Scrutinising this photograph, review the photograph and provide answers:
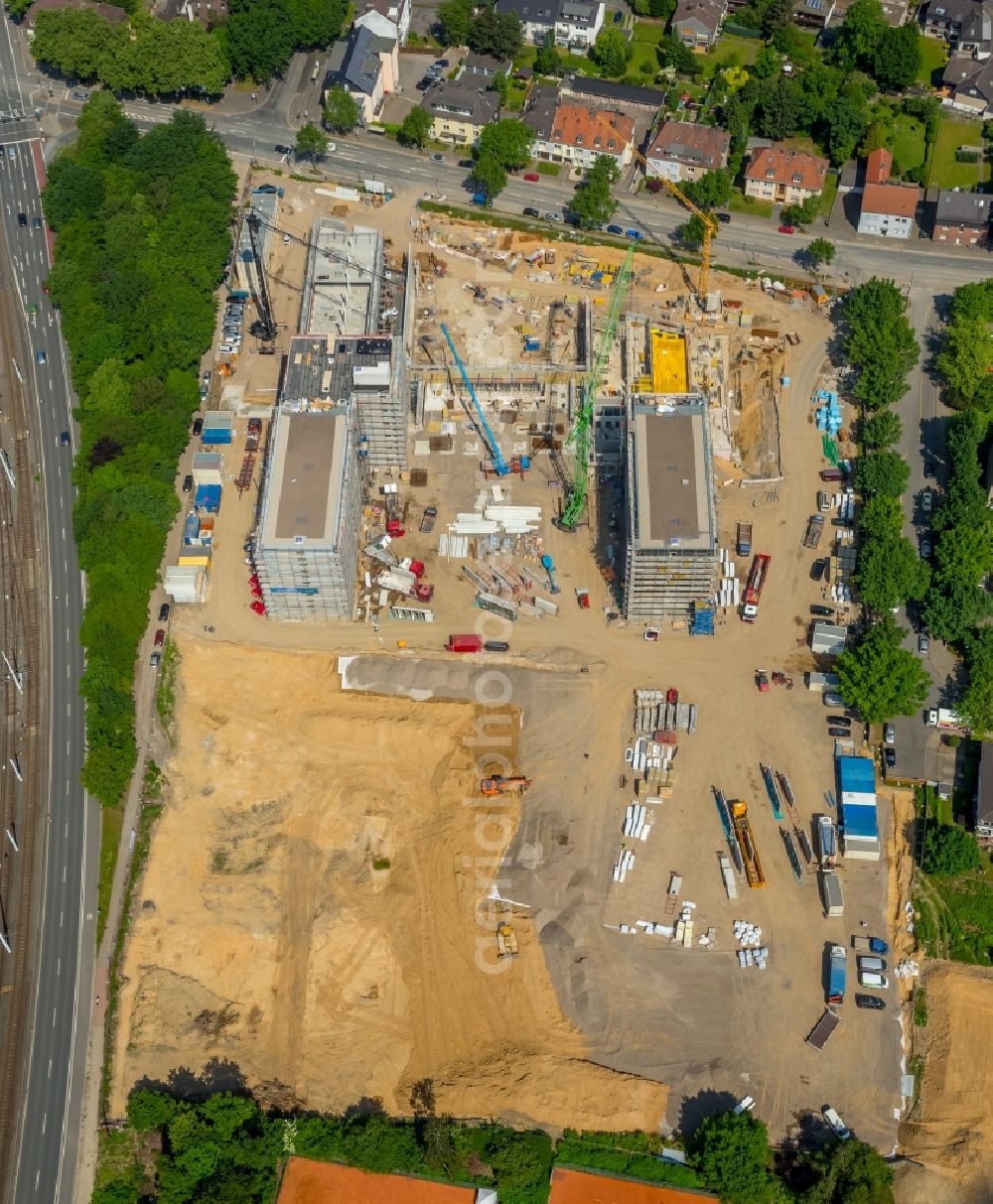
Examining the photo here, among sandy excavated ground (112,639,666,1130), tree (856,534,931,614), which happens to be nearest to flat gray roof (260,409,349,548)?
sandy excavated ground (112,639,666,1130)

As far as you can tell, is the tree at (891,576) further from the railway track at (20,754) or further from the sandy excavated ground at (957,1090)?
the railway track at (20,754)

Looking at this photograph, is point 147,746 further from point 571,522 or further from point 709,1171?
point 709,1171

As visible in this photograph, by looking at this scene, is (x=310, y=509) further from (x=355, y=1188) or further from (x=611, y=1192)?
(x=611, y=1192)

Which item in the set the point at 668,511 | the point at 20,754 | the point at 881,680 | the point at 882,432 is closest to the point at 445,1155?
the point at 20,754

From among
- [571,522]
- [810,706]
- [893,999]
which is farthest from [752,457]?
[893,999]

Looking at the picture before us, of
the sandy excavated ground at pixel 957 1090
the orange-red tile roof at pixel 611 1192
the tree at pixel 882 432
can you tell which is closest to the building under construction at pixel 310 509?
the tree at pixel 882 432

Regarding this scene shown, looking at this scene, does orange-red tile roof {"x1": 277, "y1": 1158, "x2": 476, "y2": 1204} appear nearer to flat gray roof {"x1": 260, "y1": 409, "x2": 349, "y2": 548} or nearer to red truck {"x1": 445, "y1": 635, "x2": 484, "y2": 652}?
red truck {"x1": 445, "y1": 635, "x2": 484, "y2": 652}

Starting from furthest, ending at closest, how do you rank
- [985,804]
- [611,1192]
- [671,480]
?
[671,480]
[985,804]
[611,1192]
